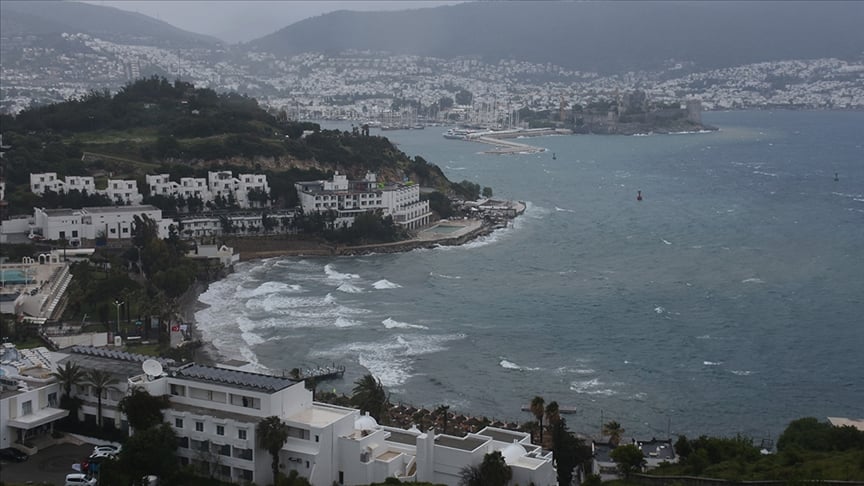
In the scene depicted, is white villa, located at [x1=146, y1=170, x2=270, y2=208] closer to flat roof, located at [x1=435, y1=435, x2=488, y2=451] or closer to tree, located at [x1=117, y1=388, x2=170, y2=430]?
tree, located at [x1=117, y1=388, x2=170, y2=430]

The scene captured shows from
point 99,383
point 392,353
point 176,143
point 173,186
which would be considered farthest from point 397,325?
point 176,143

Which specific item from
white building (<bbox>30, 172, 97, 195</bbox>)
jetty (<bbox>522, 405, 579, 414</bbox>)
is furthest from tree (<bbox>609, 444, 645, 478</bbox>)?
white building (<bbox>30, 172, 97, 195</bbox>)

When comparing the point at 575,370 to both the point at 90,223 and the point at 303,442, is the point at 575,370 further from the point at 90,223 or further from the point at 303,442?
the point at 90,223

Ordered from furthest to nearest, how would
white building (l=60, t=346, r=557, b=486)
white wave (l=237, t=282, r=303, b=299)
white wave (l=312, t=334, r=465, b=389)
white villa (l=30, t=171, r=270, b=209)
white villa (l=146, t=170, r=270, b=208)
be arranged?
white villa (l=146, t=170, r=270, b=208), white villa (l=30, t=171, r=270, b=209), white wave (l=237, t=282, r=303, b=299), white wave (l=312, t=334, r=465, b=389), white building (l=60, t=346, r=557, b=486)

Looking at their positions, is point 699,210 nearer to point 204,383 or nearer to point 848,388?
point 848,388

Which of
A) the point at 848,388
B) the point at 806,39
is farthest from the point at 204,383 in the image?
the point at 806,39
